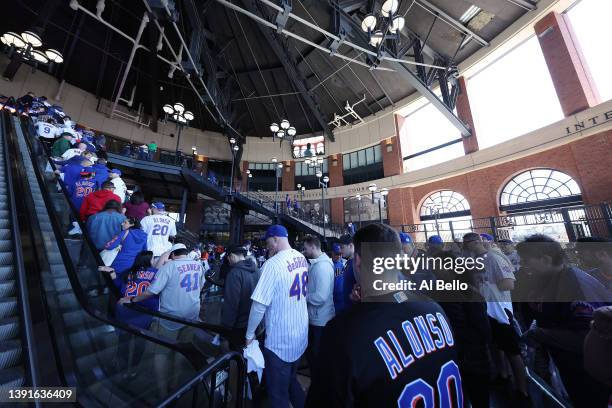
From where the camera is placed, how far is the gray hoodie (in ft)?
10.8

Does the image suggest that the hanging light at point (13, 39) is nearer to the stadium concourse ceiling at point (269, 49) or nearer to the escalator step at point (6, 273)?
the stadium concourse ceiling at point (269, 49)

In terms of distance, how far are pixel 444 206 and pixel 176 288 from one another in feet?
55.5

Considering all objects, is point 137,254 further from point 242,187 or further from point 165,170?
point 242,187

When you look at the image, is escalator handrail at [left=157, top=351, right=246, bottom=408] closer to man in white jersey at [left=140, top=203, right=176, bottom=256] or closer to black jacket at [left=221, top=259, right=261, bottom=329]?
black jacket at [left=221, top=259, right=261, bottom=329]

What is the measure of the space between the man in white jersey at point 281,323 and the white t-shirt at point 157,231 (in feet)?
9.45

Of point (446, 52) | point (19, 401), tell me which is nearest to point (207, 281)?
point (19, 401)

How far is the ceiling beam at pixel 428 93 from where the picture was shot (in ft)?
38.8

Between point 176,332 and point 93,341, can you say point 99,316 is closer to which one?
point 93,341

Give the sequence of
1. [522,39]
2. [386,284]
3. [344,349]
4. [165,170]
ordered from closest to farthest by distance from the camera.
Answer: [344,349]
[386,284]
[522,39]
[165,170]

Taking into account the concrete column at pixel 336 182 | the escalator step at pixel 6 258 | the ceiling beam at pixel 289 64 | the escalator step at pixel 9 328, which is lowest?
the escalator step at pixel 9 328

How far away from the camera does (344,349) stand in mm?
911

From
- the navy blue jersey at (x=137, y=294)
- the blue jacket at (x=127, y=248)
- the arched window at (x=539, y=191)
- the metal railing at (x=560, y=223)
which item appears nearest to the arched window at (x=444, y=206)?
the metal railing at (x=560, y=223)

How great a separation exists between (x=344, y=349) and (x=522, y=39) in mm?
18348

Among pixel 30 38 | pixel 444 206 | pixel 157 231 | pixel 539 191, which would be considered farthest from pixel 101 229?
pixel 444 206
